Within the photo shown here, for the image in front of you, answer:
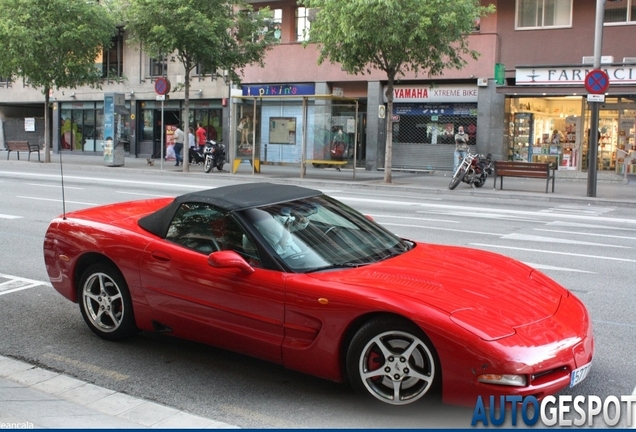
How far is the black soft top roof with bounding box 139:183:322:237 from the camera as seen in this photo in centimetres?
563

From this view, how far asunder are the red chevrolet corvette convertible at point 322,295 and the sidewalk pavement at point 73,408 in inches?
31.1

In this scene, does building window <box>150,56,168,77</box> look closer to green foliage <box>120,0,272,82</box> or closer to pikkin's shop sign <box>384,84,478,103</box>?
green foliage <box>120,0,272,82</box>

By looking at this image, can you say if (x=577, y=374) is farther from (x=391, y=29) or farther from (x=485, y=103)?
(x=485, y=103)

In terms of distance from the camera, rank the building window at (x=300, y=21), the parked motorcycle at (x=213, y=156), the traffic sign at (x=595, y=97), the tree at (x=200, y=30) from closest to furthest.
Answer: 1. the traffic sign at (x=595, y=97)
2. the tree at (x=200, y=30)
3. the parked motorcycle at (x=213, y=156)
4. the building window at (x=300, y=21)

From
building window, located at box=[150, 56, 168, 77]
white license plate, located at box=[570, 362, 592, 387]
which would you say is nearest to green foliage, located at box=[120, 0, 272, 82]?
building window, located at box=[150, 56, 168, 77]

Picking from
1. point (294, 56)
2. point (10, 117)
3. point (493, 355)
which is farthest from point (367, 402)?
point (10, 117)

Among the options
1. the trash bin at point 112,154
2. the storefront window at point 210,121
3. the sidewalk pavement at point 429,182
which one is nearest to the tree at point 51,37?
the trash bin at point 112,154

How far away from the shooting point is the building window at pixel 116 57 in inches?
1604

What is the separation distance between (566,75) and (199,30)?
42.1ft

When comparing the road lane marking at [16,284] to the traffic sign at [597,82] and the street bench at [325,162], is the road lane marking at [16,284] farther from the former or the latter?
the street bench at [325,162]

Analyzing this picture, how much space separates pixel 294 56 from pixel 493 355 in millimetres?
30189

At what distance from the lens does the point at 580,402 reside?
477 cm

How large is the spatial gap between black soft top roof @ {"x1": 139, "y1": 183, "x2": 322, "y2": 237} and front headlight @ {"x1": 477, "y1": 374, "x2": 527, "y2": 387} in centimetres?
219

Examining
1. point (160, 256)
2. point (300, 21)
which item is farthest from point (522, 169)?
point (160, 256)
